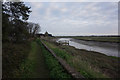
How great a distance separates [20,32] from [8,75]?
507 inches

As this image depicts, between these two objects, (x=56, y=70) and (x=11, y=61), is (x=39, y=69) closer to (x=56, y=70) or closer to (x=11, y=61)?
(x=56, y=70)

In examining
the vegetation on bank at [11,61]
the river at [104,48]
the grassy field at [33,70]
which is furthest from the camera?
the river at [104,48]

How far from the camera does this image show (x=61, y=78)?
3.74 metres

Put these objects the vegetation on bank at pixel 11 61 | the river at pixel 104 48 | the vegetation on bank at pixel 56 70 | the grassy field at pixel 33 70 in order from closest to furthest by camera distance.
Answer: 1. the vegetation on bank at pixel 56 70
2. the grassy field at pixel 33 70
3. the vegetation on bank at pixel 11 61
4. the river at pixel 104 48

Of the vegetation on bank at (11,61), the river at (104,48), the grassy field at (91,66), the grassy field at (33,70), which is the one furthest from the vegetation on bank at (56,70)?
the river at (104,48)

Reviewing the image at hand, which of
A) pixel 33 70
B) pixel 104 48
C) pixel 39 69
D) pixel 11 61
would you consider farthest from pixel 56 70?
pixel 104 48

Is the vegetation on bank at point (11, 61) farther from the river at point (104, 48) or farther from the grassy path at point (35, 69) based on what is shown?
the river at point (104, 48)

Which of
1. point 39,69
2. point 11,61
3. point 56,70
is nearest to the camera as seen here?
point 56,70

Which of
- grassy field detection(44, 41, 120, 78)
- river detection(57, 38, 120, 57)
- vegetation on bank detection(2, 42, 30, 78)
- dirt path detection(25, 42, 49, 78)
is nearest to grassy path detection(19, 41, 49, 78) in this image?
dirt path detection(25, 42, 49, 78)

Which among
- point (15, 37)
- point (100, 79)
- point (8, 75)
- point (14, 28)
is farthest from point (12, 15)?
point (100, 79)

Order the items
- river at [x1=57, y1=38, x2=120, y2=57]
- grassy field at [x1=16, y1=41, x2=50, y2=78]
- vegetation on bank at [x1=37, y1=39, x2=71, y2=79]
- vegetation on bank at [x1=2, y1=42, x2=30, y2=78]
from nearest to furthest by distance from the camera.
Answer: vegetation on bank at [x1=37, y1=39, x2=71, y2=79], grassy field at [x1=16, y1=41, x2=50, y2=78], vegetation on bank at [x1=2, y1=42, x2=30, y2=78], river at [x1=57, y1=38, x2=120, y2=57]

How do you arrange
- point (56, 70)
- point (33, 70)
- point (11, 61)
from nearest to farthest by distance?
point (56, 70)
point (33, 70)
point (11, 61)

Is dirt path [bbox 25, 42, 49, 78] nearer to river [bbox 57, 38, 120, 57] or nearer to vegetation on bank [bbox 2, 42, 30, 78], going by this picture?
vegetation on bank [bbox 2, 42, 30, 78]

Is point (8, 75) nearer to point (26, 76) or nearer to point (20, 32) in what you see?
point (26, 76)
